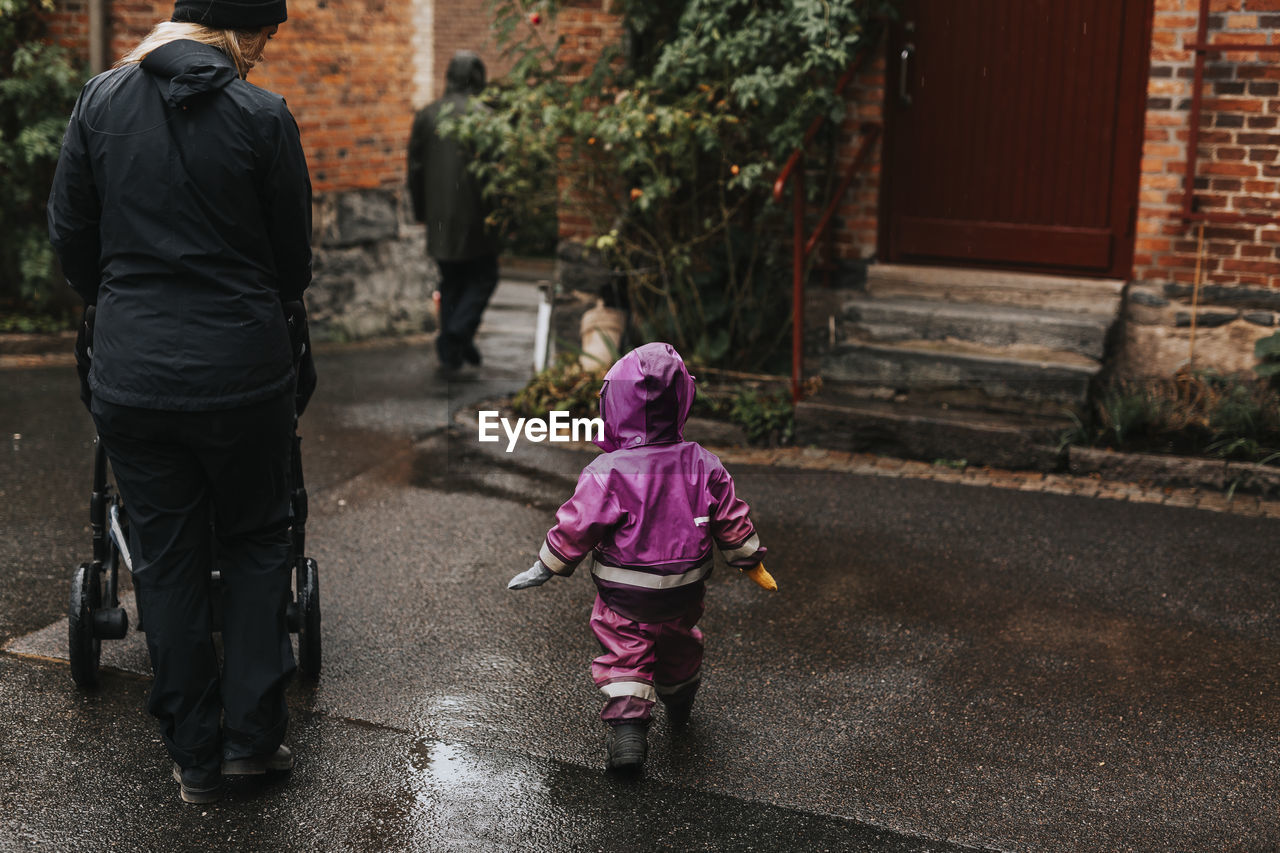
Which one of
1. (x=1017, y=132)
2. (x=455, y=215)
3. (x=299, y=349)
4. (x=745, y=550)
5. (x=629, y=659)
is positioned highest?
(x=1017, y=132)

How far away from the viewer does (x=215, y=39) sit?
347 centimetres

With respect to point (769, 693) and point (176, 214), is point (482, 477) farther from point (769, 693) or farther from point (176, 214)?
point (176, 214)

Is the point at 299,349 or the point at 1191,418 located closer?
the point at 299,349

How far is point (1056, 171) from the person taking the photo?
24.3ft

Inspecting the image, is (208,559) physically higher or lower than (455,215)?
lower

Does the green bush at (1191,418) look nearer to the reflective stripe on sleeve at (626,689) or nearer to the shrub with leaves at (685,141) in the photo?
the shrub with leaves at (685,141)

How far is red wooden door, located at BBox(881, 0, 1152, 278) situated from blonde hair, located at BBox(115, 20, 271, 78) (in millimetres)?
4809

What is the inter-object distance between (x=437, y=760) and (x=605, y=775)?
48 centimetres

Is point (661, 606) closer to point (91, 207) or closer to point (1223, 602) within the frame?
point (91, 207)

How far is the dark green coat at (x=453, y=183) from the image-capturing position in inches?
353

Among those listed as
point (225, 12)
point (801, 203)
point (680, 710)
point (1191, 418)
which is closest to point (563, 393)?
point (801, 203)

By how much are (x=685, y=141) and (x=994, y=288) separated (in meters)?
1.90

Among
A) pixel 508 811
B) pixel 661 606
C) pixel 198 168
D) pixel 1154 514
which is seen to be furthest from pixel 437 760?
pixel 1154 514

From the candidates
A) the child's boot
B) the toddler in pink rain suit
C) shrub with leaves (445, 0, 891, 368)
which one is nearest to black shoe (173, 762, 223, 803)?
the toddler in pink rain suit
